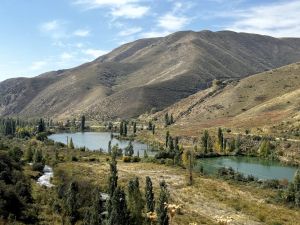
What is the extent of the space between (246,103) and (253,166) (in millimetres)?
64054

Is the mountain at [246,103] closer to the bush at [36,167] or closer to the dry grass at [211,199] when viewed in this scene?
the dry grass at [211,199]

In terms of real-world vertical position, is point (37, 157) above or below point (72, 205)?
above

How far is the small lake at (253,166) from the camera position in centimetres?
4637

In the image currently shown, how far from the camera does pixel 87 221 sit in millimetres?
18953

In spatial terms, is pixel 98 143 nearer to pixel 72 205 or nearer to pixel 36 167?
pixel 36 167

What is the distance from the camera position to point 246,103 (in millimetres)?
112250

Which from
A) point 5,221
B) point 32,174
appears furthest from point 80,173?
point 5,221

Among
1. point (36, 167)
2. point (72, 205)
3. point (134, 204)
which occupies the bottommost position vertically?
point (36, 167)

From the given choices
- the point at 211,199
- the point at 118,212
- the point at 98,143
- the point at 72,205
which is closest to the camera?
the point at 118,212

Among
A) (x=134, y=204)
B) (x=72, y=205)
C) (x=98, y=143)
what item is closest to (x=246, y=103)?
(x=98, y=143)

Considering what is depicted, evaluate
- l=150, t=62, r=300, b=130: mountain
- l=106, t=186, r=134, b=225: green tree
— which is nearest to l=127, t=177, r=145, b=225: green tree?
l=106, t=186, r=134, b=225: green tree

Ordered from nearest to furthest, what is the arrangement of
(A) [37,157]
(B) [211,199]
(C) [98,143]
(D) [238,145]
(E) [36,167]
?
1. (B) [211,199]
2. (E) [36,167]
3. (A) [37,157]
4. (D) [238,145]
5. (C) [98,143]

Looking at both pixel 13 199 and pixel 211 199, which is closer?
pixel 13 199

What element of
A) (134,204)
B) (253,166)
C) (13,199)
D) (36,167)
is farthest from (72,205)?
(253,166)
